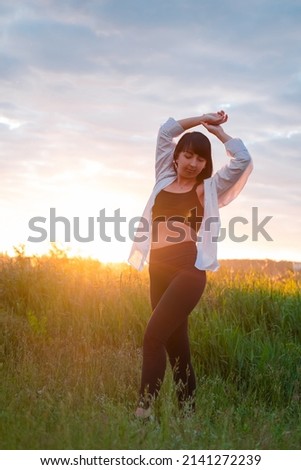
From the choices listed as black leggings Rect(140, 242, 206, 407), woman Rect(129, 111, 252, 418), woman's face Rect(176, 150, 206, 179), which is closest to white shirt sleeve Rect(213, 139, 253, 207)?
woman Rect(129, 111, 252, 418)

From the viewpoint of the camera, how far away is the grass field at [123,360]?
5.11 m

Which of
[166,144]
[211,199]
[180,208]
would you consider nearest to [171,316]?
[180,208]

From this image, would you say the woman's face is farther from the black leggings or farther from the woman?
the black leggings

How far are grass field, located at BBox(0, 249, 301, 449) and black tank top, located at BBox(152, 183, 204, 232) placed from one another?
4.81 ft

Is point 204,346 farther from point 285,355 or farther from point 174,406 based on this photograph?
point 174,406

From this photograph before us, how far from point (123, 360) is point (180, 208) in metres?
2.45

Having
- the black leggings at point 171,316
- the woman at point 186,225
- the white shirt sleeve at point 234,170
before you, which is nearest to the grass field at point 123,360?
the black leggings at point 171,316

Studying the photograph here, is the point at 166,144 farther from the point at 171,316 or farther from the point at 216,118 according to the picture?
the point at 171,316

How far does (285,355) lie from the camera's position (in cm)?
829

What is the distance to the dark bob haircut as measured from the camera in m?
6.00

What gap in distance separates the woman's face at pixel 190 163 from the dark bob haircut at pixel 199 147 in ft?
0.10

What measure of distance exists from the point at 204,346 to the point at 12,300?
10.7 feet

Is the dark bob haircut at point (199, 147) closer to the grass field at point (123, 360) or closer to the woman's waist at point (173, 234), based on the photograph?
the woman's waist at point (173, 234)

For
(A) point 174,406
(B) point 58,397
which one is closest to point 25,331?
(B) point 58,397
